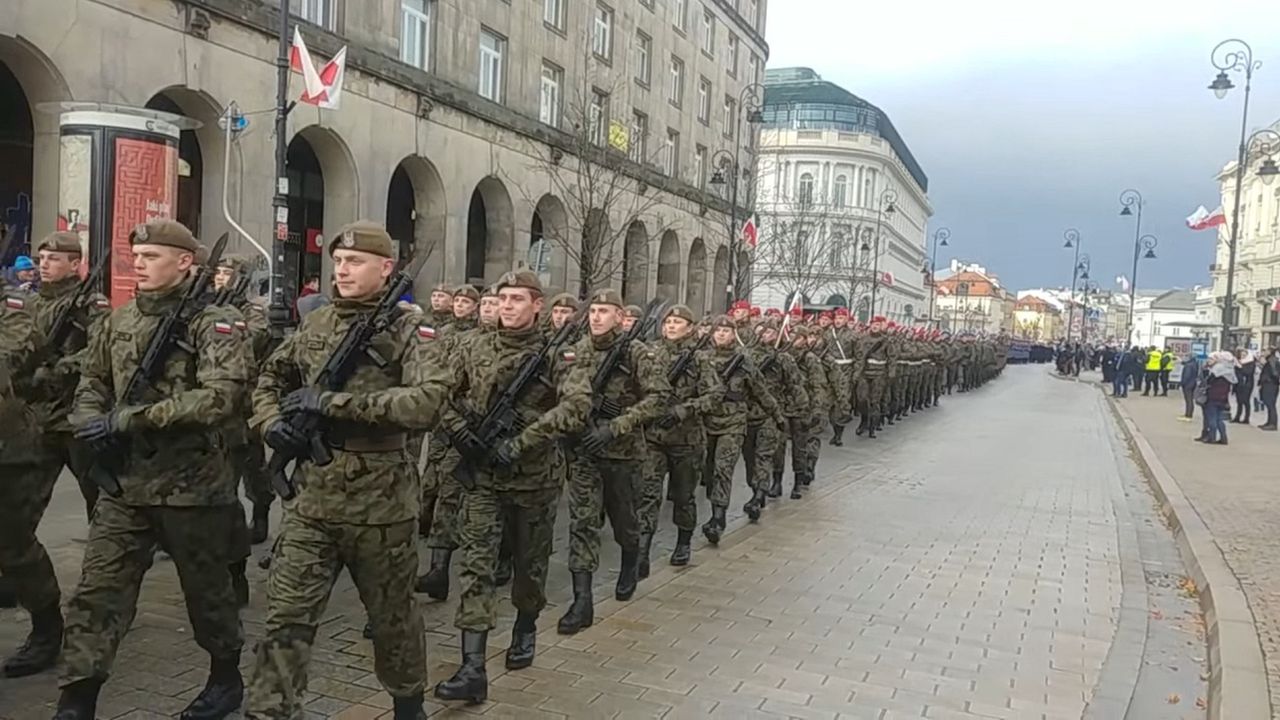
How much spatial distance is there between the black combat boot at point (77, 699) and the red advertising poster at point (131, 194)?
935 centimetres

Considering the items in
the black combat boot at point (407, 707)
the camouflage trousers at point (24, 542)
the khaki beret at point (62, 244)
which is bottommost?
the black combat boot at point (407, 707)

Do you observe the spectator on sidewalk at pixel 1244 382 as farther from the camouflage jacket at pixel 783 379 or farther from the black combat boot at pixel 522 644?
the black combat boot at pixel 522 644

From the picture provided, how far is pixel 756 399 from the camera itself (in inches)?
376

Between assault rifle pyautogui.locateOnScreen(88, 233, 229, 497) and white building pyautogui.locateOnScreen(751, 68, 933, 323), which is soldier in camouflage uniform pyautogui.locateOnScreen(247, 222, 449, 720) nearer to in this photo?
assault rifle pyautogui.locateOnScreen(88, 233, 229, 497)

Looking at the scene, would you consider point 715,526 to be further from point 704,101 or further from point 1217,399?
point 704,101

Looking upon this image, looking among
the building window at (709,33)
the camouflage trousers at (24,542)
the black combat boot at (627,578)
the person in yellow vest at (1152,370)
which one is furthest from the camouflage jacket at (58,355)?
the person in yellow vest at (1152,370)

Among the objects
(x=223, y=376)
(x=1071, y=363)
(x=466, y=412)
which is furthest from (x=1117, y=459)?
(x=1071, y=363)

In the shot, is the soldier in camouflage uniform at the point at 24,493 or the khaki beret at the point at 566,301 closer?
the soldier in camouflage uniform at the point at 24,493

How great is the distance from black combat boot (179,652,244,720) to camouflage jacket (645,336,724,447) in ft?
12.2

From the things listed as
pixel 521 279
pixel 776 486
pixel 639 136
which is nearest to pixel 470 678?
pixel 521 279

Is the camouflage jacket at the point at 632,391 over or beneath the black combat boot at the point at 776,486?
over

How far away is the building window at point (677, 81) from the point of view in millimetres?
39062

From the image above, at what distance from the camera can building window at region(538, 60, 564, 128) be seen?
1169 inches

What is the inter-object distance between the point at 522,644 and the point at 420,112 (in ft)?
64.7
